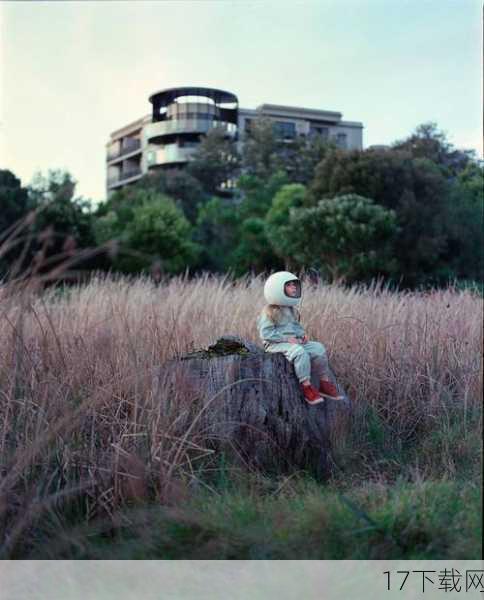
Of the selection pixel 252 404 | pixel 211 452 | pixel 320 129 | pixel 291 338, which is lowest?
pixel 211 452

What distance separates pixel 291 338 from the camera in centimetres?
470

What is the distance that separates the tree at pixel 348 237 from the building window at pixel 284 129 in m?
14.7

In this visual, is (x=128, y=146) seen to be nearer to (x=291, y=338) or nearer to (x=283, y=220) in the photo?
(x=283, y=220)

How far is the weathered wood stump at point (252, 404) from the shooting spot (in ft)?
14.9

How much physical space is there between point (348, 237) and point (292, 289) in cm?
1462

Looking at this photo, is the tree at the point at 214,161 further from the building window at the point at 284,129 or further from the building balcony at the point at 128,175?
the building balcony at the point at 128,175

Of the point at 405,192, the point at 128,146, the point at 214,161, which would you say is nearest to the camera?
the point at 405,192

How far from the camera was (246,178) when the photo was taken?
29.3 m

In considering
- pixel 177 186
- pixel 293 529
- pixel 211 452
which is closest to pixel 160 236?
pixel 177 186

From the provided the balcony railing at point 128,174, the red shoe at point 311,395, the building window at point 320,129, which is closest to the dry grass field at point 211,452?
the red shoe at point 311,395

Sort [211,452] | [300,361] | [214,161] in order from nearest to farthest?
[211,452] < [300,361] < [214,161]
